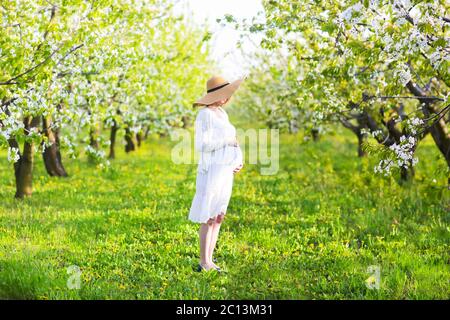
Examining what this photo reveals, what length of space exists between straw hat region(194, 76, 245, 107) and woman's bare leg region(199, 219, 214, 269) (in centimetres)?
156

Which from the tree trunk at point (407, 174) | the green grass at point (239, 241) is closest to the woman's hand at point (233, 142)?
the green grass at point (239, 241)

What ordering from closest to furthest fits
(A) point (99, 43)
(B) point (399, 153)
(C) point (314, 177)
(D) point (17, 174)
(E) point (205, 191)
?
(B) point (399, 153) → (E) point (205, 191) → (A) point (99, 43) → (D) point (17, 174) → (C) point (314, 177)

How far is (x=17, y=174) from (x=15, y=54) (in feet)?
15.4

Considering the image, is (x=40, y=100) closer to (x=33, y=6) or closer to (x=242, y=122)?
(x=33, y=6)

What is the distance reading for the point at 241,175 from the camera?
17156mm

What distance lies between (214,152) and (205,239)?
1.17m

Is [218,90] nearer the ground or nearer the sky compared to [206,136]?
nearer the sky

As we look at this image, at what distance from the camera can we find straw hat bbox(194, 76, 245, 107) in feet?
22.3

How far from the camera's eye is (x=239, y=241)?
28.7 ft

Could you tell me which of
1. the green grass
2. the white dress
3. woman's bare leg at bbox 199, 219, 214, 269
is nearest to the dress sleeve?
the white dress

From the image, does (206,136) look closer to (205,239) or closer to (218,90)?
(218,90)

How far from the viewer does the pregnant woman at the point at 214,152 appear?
6.78 meters

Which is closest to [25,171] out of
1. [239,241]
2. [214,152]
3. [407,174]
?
[239,241]

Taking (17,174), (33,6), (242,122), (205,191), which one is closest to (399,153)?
(205,191)
